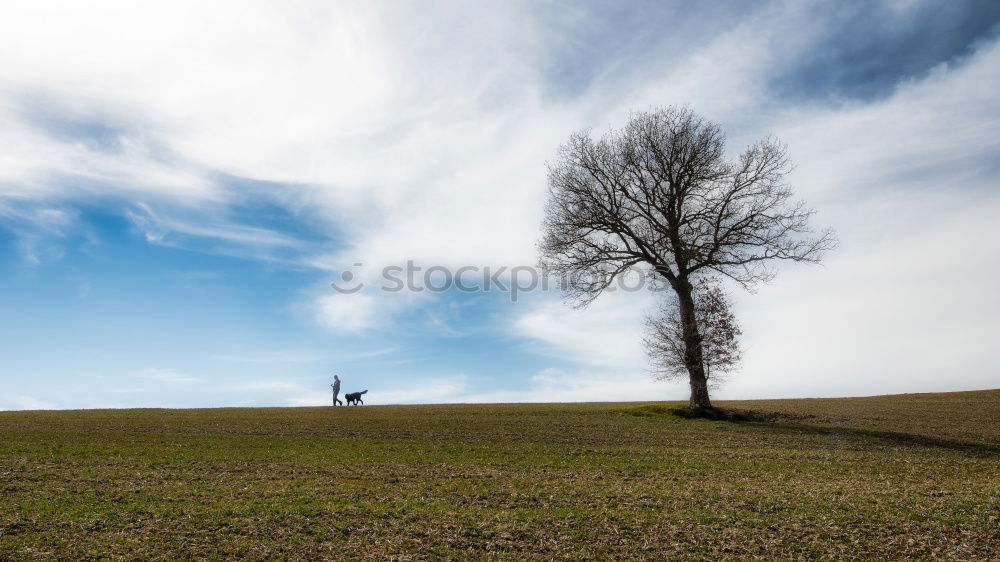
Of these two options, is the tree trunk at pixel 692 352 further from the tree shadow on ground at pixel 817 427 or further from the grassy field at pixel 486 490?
the grassy field at pixel 486 490

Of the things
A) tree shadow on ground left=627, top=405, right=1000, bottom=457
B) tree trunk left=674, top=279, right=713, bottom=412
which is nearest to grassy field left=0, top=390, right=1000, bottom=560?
tree shadow on ground left=627, top=405, right=1000, bottom=457

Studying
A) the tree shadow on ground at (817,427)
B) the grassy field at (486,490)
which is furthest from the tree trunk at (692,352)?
the grassy field at (486,490)

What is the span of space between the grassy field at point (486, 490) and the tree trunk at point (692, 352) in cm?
585

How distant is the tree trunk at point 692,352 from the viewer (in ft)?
117

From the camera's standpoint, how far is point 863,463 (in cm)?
2212

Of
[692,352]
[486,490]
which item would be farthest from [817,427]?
[486,490]

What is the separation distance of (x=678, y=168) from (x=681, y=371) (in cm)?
1173

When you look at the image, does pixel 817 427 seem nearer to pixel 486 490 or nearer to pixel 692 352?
pixel 692 352

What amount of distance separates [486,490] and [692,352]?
22.6m

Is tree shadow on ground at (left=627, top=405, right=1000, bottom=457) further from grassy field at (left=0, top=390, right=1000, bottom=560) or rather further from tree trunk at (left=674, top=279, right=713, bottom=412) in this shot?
tree trunk at (left=674, top=279, right=713, bottom=412)

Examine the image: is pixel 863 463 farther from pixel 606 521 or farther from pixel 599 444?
pixel 606 521

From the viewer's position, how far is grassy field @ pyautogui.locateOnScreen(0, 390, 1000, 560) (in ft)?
40.3

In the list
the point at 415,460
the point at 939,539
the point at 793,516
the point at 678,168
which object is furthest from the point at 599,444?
the point at 678,168

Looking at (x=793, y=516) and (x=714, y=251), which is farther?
(x=714, y=251)
